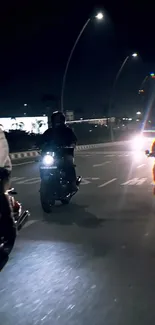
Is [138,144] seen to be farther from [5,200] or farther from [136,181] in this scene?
[5,200]

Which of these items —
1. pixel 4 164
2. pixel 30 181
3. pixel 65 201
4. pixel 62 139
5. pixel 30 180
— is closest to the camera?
pixel 4 164

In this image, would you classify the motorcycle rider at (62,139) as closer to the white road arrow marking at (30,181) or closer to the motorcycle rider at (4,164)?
the motorcycle rider at (4,164)

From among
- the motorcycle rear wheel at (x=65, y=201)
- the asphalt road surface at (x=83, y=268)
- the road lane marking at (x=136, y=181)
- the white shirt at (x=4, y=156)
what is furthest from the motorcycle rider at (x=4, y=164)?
the road lane marking at (x=136, y=181)

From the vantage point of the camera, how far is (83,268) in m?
6.46

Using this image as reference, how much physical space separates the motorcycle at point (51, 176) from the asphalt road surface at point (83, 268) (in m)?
0.34

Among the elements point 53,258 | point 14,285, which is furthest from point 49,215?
point 14,285

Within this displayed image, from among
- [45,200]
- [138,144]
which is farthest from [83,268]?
[138,144]

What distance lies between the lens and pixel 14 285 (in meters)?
5.77

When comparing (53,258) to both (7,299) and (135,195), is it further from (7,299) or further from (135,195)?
(135,195)

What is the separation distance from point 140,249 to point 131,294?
2.08 m

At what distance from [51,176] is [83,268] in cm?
434

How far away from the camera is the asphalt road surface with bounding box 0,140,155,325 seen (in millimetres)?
4852

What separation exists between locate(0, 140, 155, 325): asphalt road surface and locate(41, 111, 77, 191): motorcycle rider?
851 mm

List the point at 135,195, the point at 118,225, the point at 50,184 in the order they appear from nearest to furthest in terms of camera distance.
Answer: the point at 118,225 → the point at 50,184 → the point at 135,195
